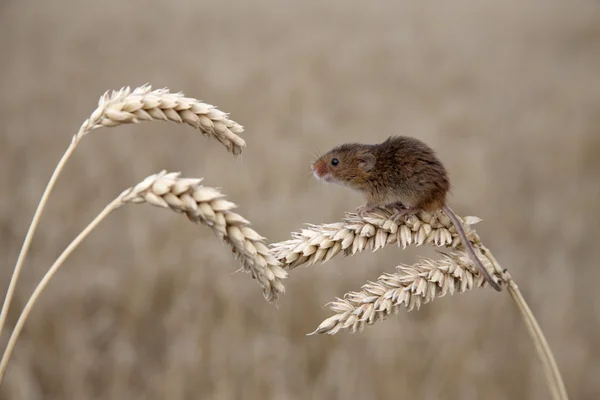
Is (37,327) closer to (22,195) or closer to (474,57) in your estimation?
(22,195)

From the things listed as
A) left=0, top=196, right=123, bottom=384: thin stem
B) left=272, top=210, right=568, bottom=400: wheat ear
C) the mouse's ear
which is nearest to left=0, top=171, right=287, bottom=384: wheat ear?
left=0, top=196, right=123, bottom=384: thin stem

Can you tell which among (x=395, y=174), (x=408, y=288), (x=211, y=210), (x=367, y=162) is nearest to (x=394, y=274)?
(x=408, y=288)

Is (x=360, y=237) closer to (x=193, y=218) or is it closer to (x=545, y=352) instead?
(x=545, y=352)

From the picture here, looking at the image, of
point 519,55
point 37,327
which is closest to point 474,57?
point 519,55

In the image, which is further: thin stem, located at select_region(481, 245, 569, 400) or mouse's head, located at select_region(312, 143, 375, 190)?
mouse's head, located at select_region(312, 143, 375, 190)

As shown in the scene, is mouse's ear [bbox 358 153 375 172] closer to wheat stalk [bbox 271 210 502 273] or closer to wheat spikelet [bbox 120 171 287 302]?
wheat stalk [bbox 271 210 502 273]

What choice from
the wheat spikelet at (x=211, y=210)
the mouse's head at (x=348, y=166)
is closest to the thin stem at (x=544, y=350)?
the wheat spikelet at (x=211, y=210)
